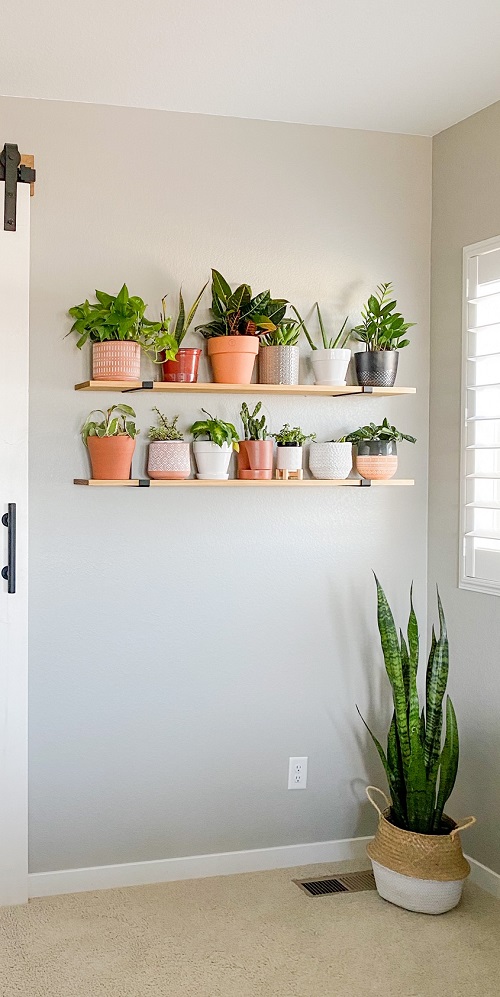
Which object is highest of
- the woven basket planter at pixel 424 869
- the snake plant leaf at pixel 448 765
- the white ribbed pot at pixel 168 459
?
the white ribbed pot at pixel 168 459

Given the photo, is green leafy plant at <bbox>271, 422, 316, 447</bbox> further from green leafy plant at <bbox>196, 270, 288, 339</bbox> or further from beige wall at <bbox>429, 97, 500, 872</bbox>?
beige wall at <bbox>429, 97, 500, 872</bbox>

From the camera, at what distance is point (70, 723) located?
317 centimetres

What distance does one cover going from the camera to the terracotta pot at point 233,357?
123 inches

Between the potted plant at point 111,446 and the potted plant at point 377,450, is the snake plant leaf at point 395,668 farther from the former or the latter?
the potted plant at point 111,446

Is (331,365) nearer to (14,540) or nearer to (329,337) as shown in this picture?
(329,337)

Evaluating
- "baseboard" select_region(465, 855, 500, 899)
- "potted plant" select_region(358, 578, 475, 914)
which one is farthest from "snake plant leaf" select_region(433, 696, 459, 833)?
"baseboard" select_region(465, 855, 500, 899)

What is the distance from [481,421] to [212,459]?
90cm

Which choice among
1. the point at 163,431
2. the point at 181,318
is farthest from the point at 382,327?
the point at 163,431

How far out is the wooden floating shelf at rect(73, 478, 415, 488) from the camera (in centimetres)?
303

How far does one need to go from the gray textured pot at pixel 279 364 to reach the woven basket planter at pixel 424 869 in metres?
1.45

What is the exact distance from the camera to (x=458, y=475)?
3.37 metres

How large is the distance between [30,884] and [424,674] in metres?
1.51

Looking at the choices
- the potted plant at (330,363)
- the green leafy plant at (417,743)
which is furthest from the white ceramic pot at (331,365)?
the green leafy plant at (417,743)

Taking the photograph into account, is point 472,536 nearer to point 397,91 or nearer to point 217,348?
point 217,348
